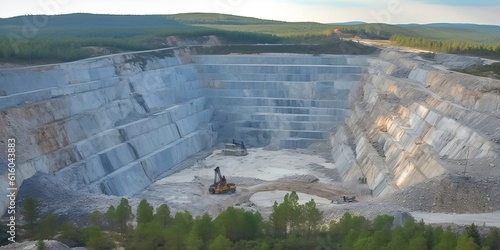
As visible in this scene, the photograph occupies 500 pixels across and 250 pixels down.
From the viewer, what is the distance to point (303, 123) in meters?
52.7

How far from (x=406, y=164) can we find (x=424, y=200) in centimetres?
647

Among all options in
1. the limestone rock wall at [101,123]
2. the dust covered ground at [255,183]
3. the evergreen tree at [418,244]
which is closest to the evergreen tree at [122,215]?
the limestone rock wall at [101,123]

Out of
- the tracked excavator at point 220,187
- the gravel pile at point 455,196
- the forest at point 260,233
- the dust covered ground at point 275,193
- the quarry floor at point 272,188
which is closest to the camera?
the forest at point 260,233

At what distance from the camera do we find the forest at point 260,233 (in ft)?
54.9

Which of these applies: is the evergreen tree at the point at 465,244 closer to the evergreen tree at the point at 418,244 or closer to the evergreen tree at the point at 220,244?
the evergreen tree at the point at 418,244

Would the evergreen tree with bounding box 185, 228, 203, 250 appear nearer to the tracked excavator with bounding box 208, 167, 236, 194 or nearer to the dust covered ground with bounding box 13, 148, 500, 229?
the dust covered ground with bounding box 13, 148, 500, 229

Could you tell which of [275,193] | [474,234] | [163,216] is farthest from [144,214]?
[275,193]

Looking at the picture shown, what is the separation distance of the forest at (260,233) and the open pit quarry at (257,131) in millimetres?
3735

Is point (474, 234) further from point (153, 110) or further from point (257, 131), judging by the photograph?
point (257, 131)

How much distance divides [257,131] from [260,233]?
3285cm

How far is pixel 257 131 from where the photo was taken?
174 feet

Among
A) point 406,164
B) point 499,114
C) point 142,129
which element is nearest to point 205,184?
point 142,129

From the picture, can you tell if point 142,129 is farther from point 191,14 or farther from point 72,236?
point 191,14

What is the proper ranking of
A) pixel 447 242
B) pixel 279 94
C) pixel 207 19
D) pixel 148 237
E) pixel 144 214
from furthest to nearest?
pixel 207 19 → pixel 279 94 → pixel 144 214 → pixel 148 237 → pixel 447 242
